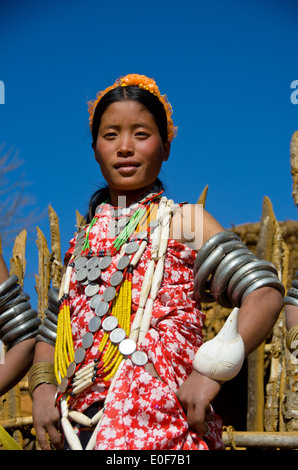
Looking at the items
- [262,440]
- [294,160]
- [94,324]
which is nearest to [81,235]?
[94,324]

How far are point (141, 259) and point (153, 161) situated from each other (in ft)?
1.51

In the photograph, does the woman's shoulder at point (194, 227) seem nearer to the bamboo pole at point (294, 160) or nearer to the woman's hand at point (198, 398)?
the woman's hand at point (198, 398)

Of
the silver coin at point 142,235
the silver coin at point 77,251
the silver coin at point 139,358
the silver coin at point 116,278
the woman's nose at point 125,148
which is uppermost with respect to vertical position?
the woman's nose at point 125,148

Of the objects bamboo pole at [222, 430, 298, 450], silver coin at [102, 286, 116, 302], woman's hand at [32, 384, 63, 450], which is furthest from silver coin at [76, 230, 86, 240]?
bamboo pole at [222, 430, 298, 450]

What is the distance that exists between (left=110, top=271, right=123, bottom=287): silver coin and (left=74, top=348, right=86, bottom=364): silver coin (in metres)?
0.27

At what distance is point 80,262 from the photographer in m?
2.39

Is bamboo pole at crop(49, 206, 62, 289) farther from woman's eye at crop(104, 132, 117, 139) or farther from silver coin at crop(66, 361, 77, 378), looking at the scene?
silver coin at crop(66, 361, 77, 378)

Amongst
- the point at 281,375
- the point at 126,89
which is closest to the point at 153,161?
the point at 126,89

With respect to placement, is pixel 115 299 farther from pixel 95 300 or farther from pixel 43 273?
pixel 43 273

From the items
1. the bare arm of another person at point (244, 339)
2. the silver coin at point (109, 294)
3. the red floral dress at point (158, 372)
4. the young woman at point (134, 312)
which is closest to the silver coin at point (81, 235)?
the young woman at point (134, 312)

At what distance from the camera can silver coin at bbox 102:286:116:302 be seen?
2166 mm

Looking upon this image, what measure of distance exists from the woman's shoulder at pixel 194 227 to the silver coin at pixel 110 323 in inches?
16.7

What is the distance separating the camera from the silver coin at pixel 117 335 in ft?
6.77
